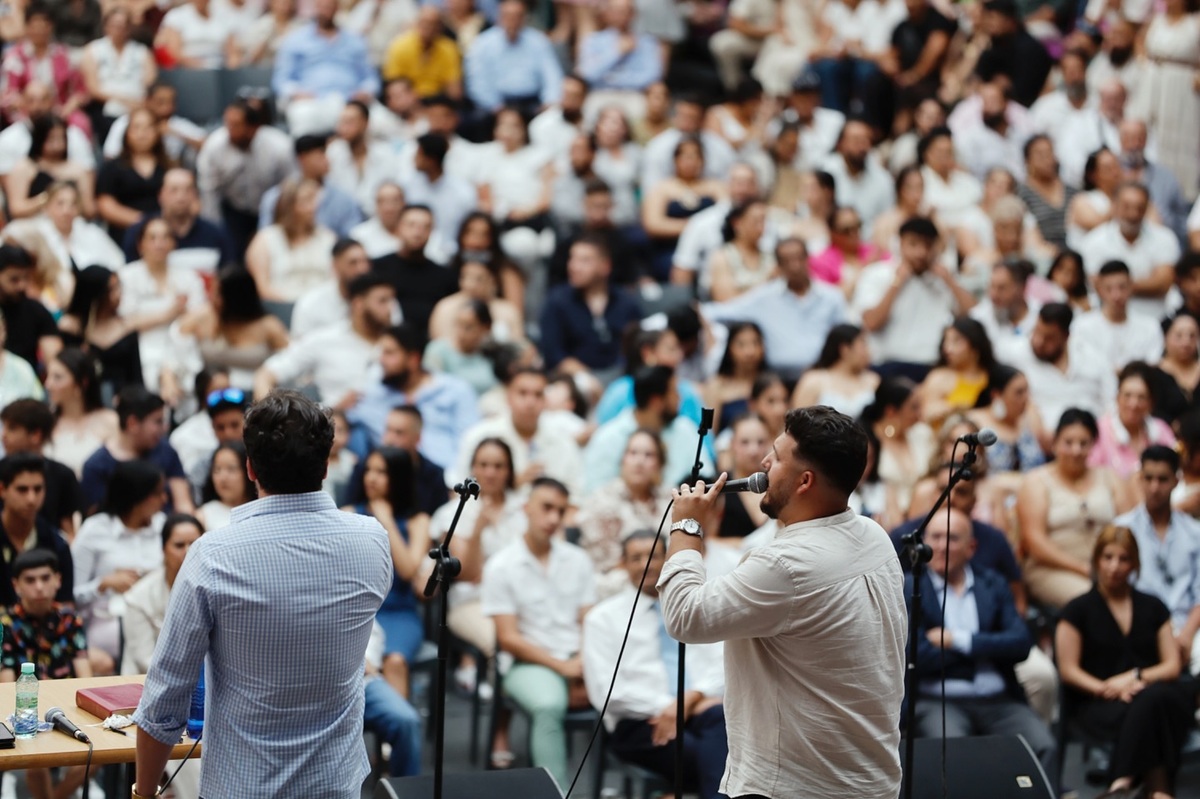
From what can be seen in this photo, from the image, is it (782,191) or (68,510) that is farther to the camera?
(782,191)

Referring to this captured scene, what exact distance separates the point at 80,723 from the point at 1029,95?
9470 millimetres

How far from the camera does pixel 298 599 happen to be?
300 cm

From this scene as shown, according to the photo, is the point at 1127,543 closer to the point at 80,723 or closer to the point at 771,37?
the point at 80,723

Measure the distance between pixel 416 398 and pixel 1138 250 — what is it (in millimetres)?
4385

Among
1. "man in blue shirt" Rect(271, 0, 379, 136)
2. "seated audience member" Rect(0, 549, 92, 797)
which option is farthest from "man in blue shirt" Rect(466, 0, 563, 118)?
"seated audience member" Rect(0, 549, 92, 797)

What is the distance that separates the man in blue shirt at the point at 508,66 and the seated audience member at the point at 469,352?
330cm

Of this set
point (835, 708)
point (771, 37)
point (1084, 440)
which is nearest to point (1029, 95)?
point (771, 37)

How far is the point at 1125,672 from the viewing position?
5.87 m

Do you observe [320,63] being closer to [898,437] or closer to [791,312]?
[791,312]

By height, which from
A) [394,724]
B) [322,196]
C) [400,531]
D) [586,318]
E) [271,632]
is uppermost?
[322,196]

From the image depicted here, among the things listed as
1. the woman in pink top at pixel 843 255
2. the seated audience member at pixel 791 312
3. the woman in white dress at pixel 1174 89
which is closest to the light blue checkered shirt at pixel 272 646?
the seated audience member at pixel 791 312

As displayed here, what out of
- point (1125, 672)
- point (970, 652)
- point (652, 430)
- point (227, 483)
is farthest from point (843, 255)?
point (227, 483)

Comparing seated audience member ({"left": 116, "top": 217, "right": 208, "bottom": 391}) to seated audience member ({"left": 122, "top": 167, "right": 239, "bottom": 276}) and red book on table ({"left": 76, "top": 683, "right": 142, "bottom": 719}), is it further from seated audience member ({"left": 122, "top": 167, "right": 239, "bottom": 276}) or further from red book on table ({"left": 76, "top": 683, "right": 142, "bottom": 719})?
red book on table ({"left": 76, "top": 683, "right": 142, "bottom": 719})

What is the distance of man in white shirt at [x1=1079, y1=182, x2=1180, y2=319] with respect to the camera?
30.2ft
